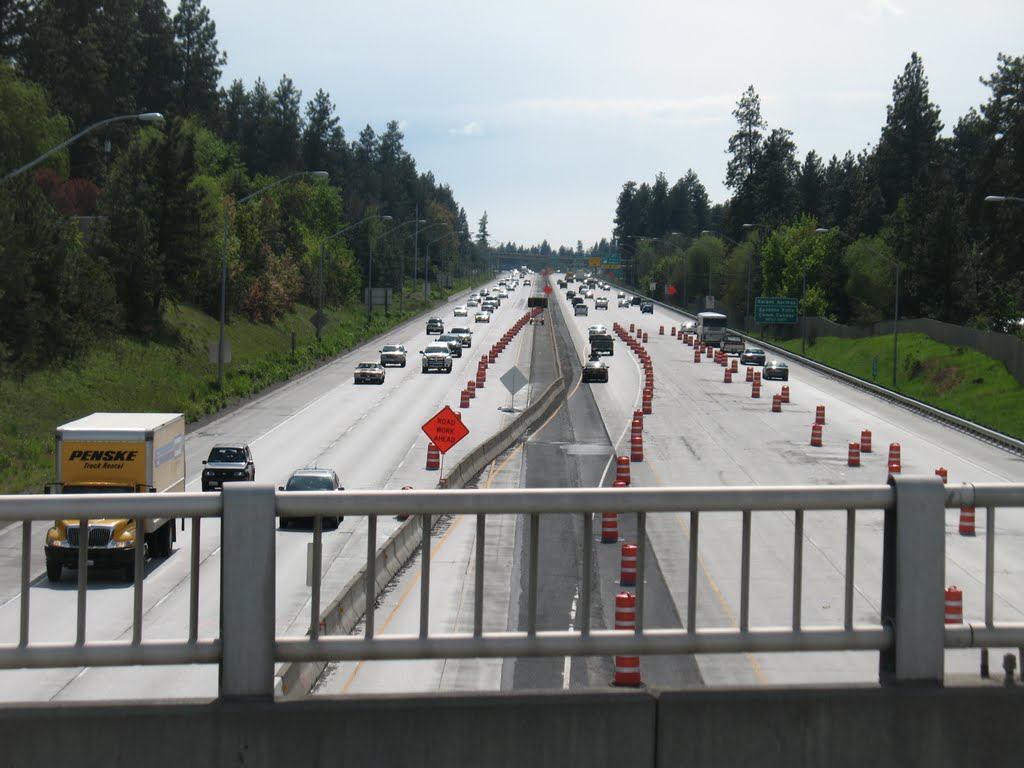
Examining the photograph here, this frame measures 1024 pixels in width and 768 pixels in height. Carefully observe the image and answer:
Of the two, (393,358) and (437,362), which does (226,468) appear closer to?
(437,362)

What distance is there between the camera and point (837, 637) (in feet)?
18.6

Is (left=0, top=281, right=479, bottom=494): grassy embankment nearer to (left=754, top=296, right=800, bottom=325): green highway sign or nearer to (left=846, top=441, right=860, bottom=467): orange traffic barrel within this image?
(left=846, top=441, right=860, bottom=467): orange traffic barrel

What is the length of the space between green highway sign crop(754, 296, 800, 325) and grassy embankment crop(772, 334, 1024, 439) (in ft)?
12.9

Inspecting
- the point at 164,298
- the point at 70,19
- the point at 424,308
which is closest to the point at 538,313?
the point at 424,308

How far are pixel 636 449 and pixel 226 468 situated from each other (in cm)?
1487

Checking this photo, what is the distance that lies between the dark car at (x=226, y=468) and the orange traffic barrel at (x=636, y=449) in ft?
45.5

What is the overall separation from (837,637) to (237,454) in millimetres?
34303

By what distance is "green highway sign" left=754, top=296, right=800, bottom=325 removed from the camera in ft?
341

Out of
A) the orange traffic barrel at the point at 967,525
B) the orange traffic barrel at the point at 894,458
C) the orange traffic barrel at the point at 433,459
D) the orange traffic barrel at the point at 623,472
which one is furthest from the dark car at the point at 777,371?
the orange traffic barrel at the point at 967,525

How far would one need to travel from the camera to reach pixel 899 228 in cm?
10694

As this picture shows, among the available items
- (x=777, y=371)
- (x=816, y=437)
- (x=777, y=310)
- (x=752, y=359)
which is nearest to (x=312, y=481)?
(x=816, y=437)

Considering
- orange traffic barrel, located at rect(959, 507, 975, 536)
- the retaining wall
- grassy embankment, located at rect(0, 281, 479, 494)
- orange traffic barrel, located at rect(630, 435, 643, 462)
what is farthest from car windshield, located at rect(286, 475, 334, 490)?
the retaining wall

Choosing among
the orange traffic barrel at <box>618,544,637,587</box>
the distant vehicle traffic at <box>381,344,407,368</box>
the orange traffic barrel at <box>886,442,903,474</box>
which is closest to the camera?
the orange traffic barrel at <box>618,544,637,587</box>

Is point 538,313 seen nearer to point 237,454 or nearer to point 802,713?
point 237,454
